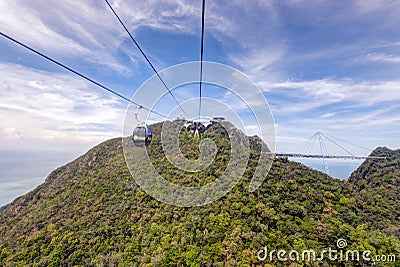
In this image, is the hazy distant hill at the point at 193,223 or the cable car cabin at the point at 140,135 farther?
the hazy distant hill at the point at 193,223

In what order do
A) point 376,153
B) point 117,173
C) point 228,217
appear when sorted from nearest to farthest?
point 228,217
point 117,173
point 376,153

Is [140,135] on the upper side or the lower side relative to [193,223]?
upper

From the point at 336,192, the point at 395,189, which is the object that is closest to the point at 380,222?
the point at 336,192

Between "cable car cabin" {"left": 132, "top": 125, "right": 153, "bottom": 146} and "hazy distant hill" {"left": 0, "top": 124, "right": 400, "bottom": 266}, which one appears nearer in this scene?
"cable car cabin" {"left": 132, "top": 125, "right": 153, "bottom": 146}

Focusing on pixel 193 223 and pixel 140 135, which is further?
pixel 193 223

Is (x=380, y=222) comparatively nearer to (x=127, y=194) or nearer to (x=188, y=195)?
(x=188, y=195)

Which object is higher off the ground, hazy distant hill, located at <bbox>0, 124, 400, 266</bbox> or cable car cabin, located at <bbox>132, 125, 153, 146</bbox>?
cable car cabin, located at <bbox>132, 125, 153, 146</bbox>

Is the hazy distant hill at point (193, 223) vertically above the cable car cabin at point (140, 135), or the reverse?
the cable car cabin at point (140, 135)

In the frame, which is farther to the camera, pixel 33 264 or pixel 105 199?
pixel 105 199
